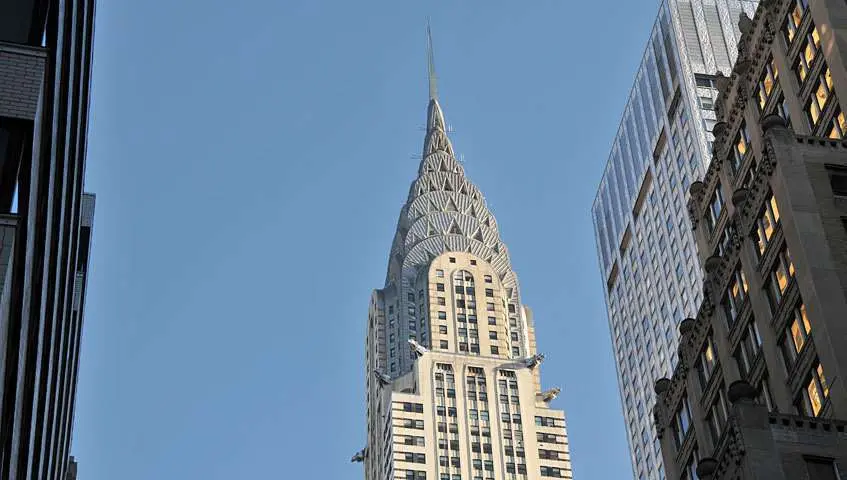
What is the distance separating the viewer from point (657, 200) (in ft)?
420

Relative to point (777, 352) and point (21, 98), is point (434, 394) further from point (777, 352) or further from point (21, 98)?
point (21, 98)

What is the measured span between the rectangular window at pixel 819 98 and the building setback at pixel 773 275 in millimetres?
67

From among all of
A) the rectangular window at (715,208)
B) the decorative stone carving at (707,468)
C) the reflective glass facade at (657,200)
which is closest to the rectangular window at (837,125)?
the rectangular window at (715,208)

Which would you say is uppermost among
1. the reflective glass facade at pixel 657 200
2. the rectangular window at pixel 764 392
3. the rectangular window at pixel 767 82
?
the reflective glass facade at pixel 657 200

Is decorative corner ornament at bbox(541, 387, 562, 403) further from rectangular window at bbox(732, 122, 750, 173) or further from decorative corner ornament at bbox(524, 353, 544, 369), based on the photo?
rectangular window at bbox(732, 122, 750, 173)

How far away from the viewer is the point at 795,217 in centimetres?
4916

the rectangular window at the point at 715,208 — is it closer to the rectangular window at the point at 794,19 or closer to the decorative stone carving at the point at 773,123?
the rectangular window at the point at 794,19

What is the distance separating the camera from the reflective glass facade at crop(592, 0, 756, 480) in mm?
120250

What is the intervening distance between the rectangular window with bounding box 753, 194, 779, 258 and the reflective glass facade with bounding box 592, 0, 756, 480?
197ft

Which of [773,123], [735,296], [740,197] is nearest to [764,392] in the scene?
[735,296]

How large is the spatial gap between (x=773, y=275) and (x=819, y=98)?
9748 millimetres

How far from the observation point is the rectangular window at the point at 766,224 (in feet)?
170

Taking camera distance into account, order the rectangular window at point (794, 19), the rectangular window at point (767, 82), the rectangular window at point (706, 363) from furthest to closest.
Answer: the rectangular window at point (767, 82) < the rectangular window at point (794, 19) < the rectangular window at point (706, 363)

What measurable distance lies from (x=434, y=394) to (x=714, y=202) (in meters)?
125
